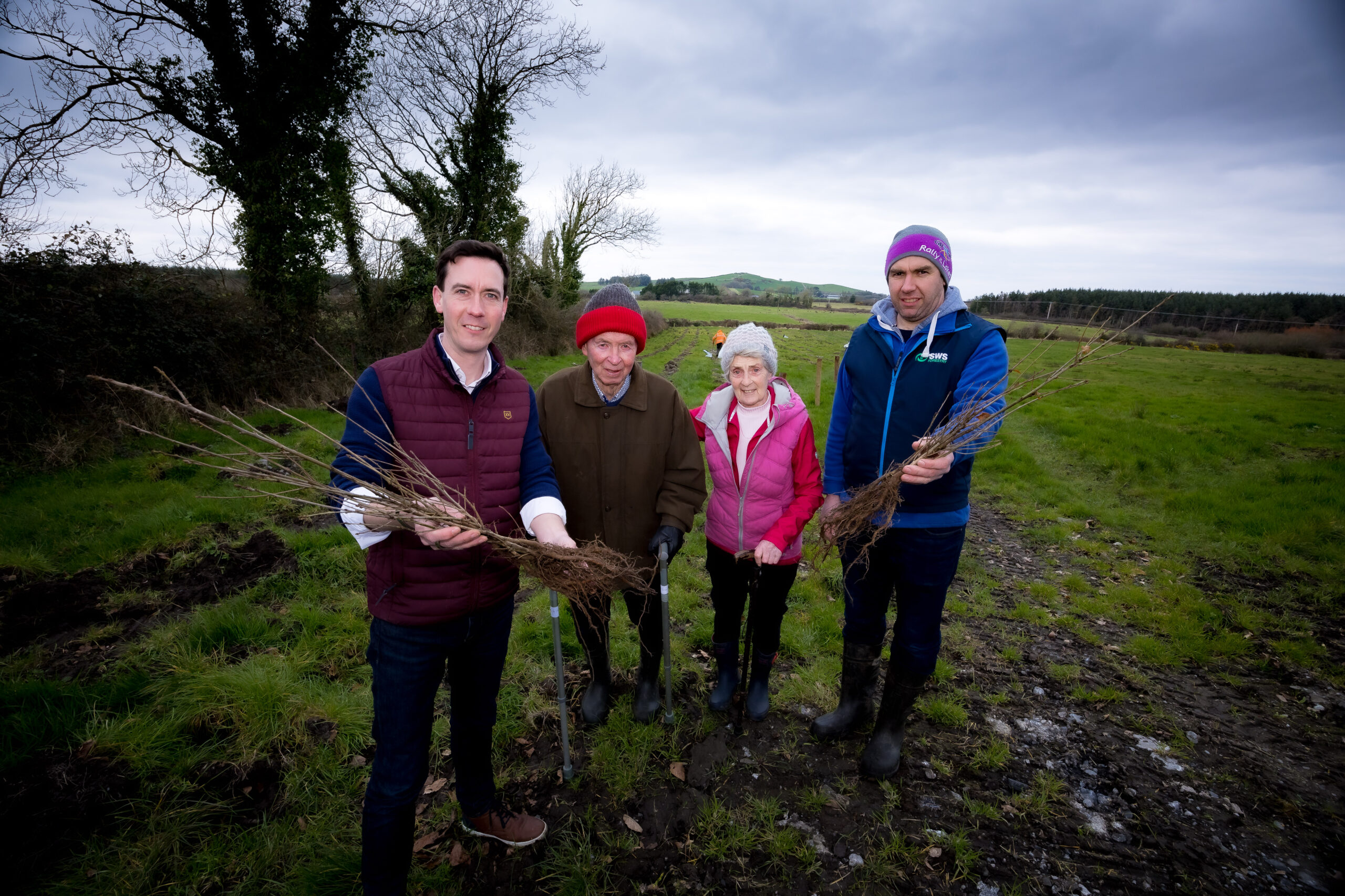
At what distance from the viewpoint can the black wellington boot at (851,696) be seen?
3324 mm

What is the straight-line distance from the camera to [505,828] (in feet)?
8.71

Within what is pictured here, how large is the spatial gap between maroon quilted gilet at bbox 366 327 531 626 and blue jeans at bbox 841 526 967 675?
1885 mm

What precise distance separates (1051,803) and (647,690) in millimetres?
2460

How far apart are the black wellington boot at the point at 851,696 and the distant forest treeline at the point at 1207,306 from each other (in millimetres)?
28415

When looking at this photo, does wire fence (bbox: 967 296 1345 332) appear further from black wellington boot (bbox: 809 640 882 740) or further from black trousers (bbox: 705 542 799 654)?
black trousers (bbox: 705 542 799 654)

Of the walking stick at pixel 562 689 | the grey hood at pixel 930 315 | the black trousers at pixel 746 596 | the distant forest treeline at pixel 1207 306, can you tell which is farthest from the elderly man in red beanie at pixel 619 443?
the distant forest treeline at pixel 1207 306

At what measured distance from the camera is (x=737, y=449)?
3.20m

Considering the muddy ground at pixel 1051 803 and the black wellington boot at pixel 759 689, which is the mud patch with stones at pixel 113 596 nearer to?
the muddy ground at pixel 1051 803

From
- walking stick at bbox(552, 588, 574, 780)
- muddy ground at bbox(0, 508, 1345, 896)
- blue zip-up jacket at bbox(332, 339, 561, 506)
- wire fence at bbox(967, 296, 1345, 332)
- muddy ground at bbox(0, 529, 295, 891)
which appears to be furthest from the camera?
wire fence at bbox(967, 296, 1345, 332)

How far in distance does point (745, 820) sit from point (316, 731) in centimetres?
268

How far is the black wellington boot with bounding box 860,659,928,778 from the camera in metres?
3.02

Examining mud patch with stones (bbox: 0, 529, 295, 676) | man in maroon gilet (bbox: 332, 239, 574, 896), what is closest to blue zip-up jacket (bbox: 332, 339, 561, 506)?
man in maroon gilet (bbox: 332, 239, 574, 896)

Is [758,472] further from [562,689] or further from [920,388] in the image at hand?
[562,689]

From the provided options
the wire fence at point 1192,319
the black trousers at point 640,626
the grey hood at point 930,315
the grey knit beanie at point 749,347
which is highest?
the wire fence at point 1192,319
